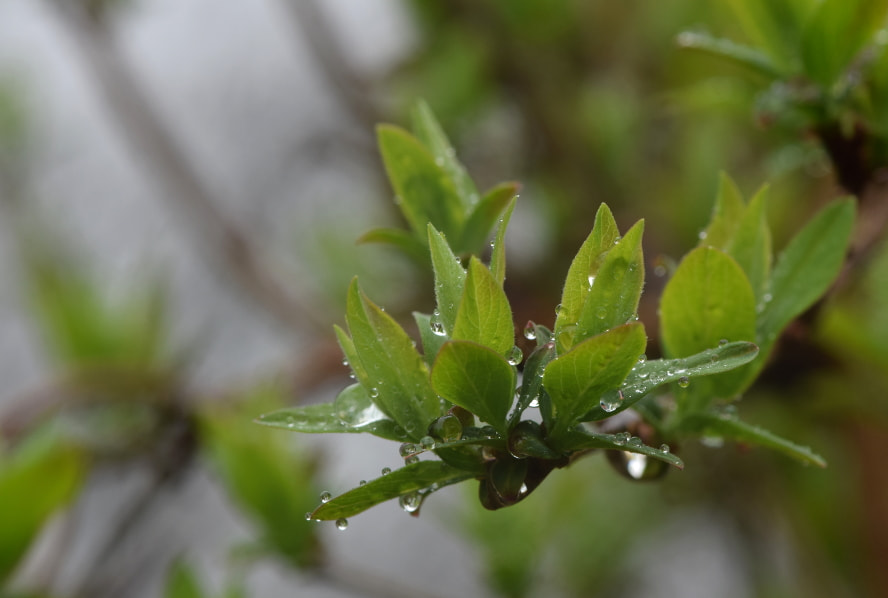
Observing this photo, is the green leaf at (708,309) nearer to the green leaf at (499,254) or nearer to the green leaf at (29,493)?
the green leaf at (499,254)

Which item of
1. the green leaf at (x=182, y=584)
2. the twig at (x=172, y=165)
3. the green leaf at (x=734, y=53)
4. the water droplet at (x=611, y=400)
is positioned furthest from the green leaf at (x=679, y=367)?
the twig at (x=172, y=165)

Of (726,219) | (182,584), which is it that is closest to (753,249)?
(726,219)

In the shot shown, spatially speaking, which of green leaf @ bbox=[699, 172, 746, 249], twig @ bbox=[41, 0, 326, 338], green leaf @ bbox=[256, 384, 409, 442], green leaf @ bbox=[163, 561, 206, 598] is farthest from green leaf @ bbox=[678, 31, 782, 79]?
twig @ bbox=[41, 0, 326, 338]

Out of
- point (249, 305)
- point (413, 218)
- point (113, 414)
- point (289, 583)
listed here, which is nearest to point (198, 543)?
point (289, 583)

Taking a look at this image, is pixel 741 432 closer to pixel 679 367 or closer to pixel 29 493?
pixel 679 367

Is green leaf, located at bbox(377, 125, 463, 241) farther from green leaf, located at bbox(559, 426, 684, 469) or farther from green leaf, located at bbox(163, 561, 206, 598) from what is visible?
green leaf, located at bbox(163, 561, 206, 598)

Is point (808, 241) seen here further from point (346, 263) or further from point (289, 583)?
point (289, 583)
